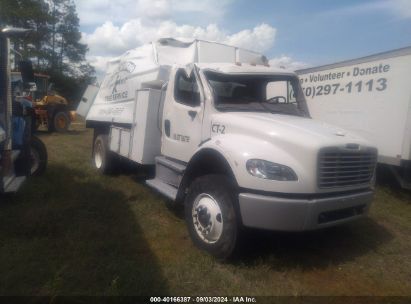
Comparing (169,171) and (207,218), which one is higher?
(169,171)

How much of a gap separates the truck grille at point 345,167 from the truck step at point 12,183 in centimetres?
433

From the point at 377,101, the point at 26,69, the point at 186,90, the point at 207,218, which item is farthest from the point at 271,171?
the point at 377,101

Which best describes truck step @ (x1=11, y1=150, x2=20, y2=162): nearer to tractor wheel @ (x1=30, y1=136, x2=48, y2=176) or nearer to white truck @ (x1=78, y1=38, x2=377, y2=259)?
tractor wheel @ (x1=30, y1=136, x2=48, y2=176)

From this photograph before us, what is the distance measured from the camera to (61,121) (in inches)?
690

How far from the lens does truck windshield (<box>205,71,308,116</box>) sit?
4.91m

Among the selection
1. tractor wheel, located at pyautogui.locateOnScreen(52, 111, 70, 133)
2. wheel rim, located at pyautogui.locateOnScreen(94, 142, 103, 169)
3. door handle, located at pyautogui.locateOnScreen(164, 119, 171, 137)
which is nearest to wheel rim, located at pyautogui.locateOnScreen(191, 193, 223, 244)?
door handle, located at pyautogui.locateOnScreen(164, 119, 171, 137)

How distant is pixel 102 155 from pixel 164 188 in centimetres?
318

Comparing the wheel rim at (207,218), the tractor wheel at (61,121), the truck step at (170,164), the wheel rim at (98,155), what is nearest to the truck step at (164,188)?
the truck step at (170,164)

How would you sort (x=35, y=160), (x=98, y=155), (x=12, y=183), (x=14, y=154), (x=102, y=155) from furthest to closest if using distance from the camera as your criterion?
(x=98, y=155) → (x=102, y=155) → (x=35, y=160) → (x=14, y=154) → (x=12, y=183)

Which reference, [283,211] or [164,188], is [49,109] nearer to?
[164,188]

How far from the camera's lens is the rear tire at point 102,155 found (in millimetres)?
7664

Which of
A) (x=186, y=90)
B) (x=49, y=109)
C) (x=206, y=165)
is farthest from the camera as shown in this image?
(x=49, y=109)

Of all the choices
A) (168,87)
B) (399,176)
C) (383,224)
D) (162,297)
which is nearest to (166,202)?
(168,87)

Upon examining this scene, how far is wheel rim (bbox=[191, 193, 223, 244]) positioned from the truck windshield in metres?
1.26
